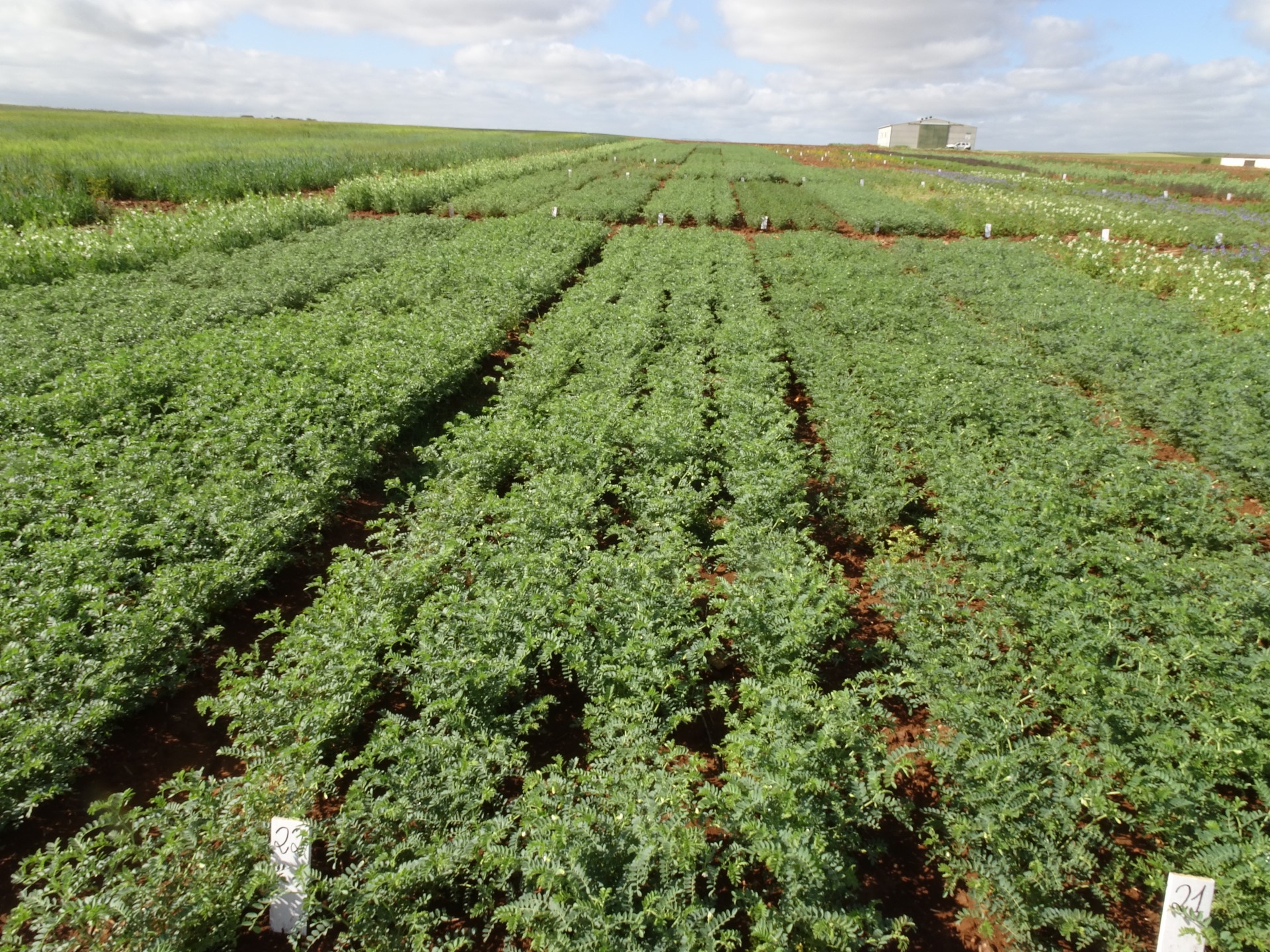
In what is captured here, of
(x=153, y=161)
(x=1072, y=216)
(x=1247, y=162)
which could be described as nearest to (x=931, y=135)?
(x=1247, y=162)

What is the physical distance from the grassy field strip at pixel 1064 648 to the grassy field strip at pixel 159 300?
30.5 ft

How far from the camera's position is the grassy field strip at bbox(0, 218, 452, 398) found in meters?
8.21

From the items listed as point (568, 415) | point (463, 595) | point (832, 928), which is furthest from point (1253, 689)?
point (568, 415)

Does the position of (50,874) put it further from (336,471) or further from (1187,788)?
(1187,788)

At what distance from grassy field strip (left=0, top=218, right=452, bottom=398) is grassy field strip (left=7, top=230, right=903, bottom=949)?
5.66 m

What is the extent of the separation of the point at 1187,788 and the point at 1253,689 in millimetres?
1055

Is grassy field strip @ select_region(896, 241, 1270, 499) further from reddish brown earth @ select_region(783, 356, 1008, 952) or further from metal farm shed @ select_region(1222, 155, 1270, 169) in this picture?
metal farm shed @ select_region(1222, 155, 1270, 169)

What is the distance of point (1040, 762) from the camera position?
3.60 meters

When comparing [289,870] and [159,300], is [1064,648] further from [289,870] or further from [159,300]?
[159,300]

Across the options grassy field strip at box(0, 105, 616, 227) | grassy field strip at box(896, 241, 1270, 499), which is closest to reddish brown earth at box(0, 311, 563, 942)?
grassy field strip at box(896, 241, 1270, 499)

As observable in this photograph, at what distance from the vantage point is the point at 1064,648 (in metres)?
4.37

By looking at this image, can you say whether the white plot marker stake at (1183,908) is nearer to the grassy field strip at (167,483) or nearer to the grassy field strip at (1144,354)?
the grassy field strip at (167,483)

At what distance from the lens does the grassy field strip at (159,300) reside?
26.9 feet

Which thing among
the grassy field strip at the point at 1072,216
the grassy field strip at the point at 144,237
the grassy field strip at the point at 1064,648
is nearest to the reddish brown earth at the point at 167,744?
the grassy field strip at the point at 1064,648
